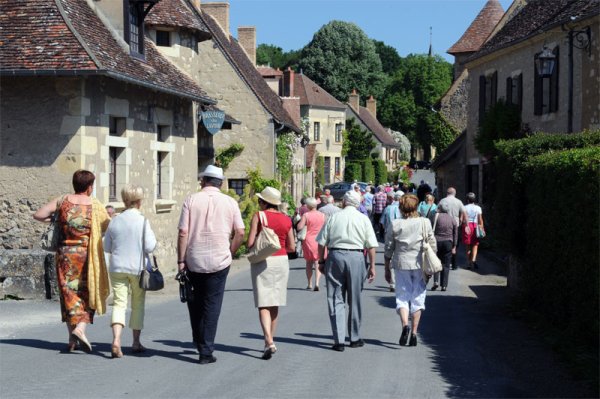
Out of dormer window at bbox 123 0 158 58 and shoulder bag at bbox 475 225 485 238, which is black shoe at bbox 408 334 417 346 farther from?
shoulder bag at bbox 475 225 485 238

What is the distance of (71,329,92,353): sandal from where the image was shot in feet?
29.1

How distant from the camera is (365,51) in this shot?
3322 inches

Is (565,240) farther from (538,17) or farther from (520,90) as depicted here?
(538,17)

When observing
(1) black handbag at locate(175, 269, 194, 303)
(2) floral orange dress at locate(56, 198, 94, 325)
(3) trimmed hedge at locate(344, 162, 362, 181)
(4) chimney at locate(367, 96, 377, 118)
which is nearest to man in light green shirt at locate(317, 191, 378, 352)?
(1) black handbag at locate(175, 269, 194, 303)

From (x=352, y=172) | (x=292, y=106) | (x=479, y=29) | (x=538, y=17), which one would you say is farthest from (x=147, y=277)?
(x=352, y=172)

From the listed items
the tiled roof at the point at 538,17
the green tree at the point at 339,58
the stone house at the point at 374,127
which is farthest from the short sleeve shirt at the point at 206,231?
the green tree at the point at 339,58

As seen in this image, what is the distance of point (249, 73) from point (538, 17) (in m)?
14.0

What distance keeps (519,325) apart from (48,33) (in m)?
9.06

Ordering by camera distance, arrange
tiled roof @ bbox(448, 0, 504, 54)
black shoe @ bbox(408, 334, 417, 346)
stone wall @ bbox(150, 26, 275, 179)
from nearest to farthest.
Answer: black shoe @ bbox(408, 334, 417, 346) < stone wall @ bbox(150, 26, 275, 179) < tiled roof @ bbox(448, 0, 504, 54)

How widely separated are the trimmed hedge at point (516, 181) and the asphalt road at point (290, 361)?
1.37m

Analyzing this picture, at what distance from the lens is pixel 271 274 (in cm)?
909

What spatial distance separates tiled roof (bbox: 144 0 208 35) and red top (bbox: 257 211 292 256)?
1201 centimetres

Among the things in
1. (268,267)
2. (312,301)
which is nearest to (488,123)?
(312,301)

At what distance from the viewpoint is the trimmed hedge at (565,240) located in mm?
9109
